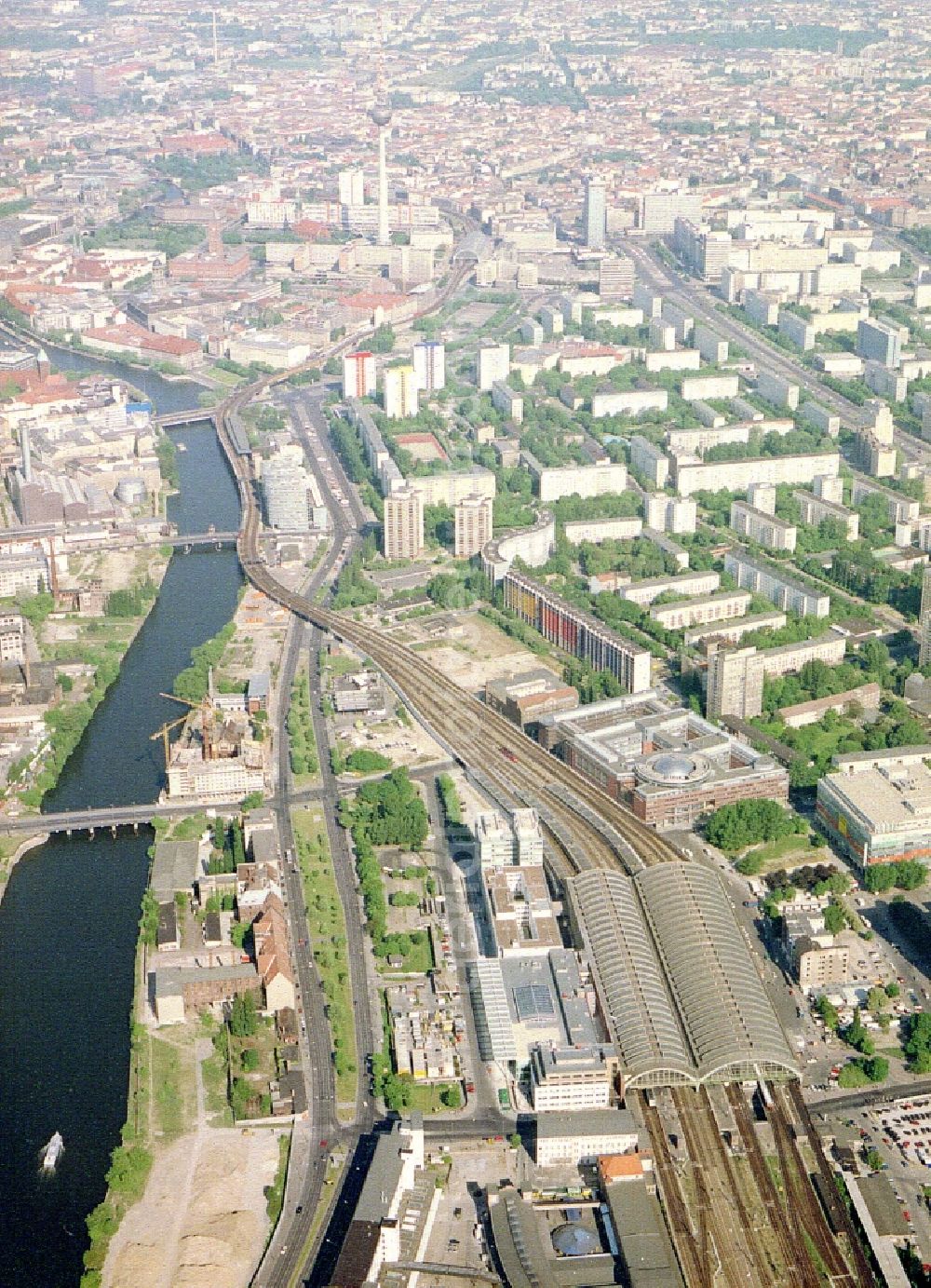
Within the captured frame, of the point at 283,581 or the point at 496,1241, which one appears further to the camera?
the point at 283,581

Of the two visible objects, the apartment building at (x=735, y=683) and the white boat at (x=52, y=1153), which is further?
the apartment building at (x=735, y=683)

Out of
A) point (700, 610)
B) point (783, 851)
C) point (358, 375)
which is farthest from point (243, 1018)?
point (358, 375)

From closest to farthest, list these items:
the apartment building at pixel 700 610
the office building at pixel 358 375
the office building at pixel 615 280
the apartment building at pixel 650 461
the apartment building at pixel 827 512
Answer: the apartment building at pixel 700 610, the apartment building at pixel 827 512, the apartment building at pixel 650 461, the office building at pixel 358 375, the office building at pixel 615 280

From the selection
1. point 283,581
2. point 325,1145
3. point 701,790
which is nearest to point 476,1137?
point 325,1145

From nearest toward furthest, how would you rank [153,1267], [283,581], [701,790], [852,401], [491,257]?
[153,1267] → [701,790] → [283,581] → [852,401] → [491,257]

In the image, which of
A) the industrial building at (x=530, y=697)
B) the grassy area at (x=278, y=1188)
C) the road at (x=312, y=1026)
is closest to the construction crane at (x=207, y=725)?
the road at (x=312, y=1026)

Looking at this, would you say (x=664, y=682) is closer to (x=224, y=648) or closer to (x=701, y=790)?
(x=701, y=790)

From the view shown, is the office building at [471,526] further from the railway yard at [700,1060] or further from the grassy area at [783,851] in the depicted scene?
the grassy area at [783,851]

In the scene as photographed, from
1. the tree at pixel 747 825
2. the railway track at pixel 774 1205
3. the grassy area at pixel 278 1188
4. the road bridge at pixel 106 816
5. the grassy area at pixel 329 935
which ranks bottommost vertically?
the grassy area at pixel 278 1188
